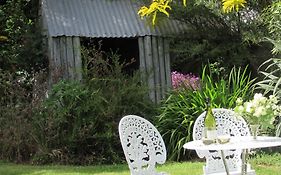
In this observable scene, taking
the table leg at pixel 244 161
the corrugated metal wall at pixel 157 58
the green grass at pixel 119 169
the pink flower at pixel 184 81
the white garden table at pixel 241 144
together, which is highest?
the corrugated metal wall at pixel 157 58

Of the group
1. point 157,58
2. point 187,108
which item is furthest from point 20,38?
point 187,108

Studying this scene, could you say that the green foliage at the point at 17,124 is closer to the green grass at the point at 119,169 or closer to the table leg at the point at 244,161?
the green grass at the point at 119,169

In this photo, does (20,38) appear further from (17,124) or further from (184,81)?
(184,81)

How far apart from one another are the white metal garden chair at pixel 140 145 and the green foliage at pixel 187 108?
3.34 metres

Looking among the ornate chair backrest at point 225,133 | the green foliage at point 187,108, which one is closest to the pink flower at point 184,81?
the green foliage at point 187,108

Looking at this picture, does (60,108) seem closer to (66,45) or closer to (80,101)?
(80,101)

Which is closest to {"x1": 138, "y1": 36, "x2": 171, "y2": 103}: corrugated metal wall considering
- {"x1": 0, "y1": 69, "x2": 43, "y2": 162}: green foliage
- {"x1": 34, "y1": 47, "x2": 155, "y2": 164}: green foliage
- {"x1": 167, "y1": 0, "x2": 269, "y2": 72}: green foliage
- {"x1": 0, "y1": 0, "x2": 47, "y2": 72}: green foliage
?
{"x1": 167, "y1": 0, "x2": 269, "y2": 72}: green foliage

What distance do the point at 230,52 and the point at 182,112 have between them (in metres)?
2.50

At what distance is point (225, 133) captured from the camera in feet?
20.2

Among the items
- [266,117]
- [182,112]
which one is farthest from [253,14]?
[266,117]

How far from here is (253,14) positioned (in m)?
10.9

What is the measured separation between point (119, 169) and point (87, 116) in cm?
148

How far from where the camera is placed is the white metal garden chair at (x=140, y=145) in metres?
5.60

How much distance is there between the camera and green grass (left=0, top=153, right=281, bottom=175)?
7.97m
